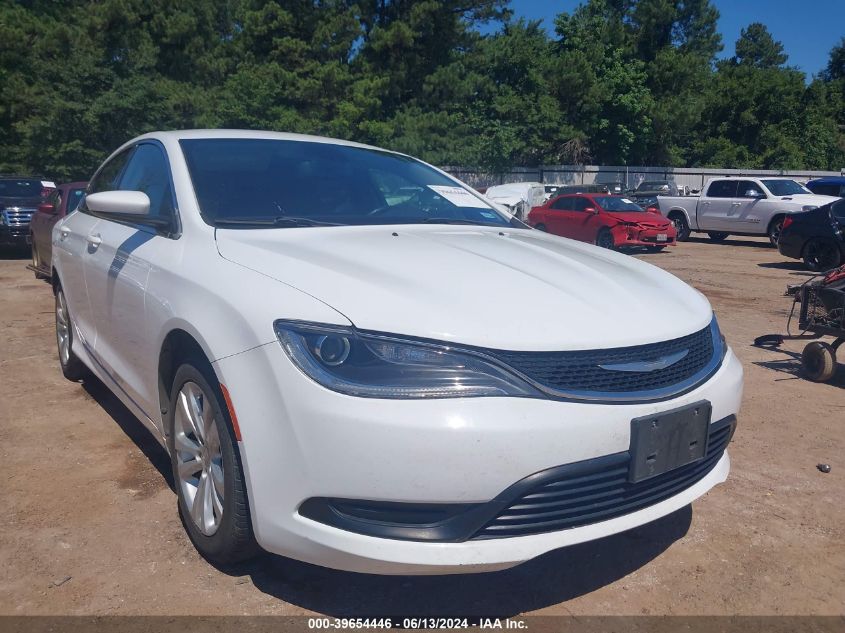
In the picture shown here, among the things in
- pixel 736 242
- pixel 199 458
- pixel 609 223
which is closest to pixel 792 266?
pixel 609 223

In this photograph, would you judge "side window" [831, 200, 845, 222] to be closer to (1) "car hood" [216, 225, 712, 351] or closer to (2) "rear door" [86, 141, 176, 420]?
(1) "car hood" [216, 225, 712, 351]

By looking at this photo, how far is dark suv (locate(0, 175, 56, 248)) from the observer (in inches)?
520

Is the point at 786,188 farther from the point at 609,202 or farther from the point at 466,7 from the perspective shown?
the point at 466,7

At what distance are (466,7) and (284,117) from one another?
422 inches

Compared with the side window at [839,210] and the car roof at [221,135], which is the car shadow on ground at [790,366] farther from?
the side window at [839,210]

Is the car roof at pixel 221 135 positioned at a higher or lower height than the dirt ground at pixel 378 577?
higher

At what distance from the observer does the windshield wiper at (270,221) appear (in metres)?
2.93

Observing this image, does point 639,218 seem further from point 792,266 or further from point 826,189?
point 826,189

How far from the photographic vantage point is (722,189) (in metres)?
18.7

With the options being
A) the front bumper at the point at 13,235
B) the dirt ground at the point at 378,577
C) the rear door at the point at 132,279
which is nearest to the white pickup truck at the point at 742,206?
the dirt ground at the point at 378,577

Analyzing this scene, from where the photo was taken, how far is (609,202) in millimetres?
16984

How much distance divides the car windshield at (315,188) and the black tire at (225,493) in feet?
2.20

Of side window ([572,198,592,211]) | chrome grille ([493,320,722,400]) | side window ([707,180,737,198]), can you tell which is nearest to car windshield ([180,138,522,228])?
chrome grille ([493,320,722,400])

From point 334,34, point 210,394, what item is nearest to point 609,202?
point 210,394
